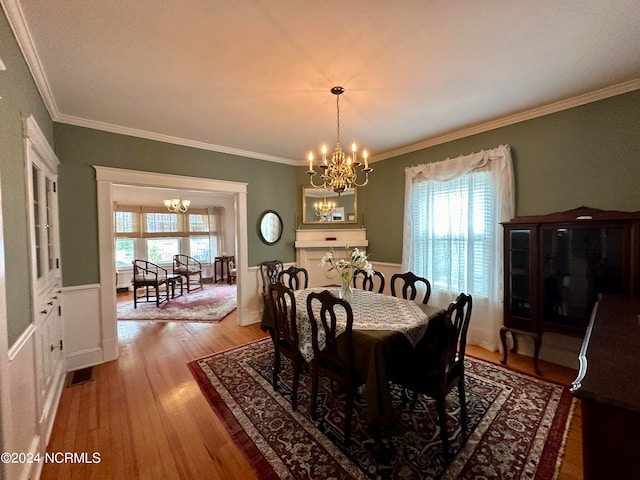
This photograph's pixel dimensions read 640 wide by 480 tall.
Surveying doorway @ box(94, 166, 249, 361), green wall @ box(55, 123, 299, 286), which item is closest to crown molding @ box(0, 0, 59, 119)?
green wall @ box(55, 123, 299, 286)

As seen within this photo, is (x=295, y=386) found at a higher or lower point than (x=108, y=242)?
lower

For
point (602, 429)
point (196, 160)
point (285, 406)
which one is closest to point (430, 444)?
point (285, 406)

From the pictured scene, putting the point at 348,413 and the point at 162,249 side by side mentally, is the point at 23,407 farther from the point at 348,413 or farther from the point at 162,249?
the point at 162,249

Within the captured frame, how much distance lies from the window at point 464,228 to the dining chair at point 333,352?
Result: 2257 millimetres

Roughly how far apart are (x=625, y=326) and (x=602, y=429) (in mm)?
1029

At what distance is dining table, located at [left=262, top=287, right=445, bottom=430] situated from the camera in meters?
1.62

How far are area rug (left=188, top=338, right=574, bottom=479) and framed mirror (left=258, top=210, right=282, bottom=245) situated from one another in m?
2.27

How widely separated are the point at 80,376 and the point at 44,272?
4.03ft

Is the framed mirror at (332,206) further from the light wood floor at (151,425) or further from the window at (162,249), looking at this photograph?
the window at (162,249)

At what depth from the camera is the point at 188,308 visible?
198 inches

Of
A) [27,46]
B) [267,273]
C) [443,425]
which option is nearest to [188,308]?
[267,273]

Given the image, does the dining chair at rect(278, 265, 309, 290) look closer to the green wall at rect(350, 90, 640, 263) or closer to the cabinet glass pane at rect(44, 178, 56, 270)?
the cabinet glass pane at rect(44, 178, 56, 270)

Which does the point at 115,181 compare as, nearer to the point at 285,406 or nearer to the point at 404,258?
the point at 285,406

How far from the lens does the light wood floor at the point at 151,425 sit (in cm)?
162
